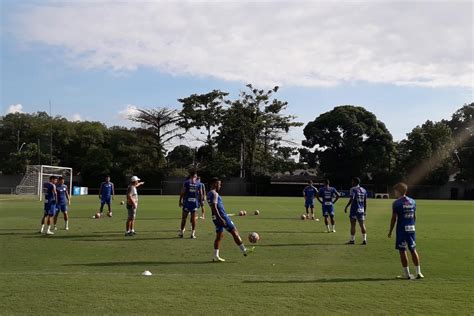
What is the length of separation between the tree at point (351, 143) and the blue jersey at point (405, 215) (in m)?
58.5

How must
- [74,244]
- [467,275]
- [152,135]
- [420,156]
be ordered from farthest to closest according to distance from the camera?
[152,135] < [420,156] < [74,244] < [467,275]

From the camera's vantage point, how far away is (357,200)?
15375 millimetres

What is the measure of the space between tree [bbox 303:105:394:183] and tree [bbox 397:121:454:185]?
334 centimetres

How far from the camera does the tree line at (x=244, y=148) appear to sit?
2724 inches

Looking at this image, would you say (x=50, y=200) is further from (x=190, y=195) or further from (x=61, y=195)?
(x=190, y=195)

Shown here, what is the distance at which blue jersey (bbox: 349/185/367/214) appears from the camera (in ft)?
50.4

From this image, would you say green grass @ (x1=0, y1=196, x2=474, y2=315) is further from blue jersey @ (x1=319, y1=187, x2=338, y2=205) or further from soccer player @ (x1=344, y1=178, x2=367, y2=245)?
blue jersey @ (x1=319, y1=187, x2=338, y2=205)

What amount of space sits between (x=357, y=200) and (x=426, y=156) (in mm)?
58934

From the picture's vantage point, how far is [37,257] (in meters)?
12.1

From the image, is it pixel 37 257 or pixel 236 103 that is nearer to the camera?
pixel 37 257

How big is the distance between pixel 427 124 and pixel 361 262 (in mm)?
66999

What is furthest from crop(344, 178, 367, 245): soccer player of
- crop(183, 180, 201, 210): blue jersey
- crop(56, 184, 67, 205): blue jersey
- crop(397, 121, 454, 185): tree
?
crop(397, 121, 454, 185): tree

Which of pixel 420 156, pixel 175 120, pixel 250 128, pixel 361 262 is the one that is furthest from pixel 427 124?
pixel 361 262

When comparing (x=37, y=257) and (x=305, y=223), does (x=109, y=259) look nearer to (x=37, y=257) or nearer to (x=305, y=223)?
(x=37, y=257)
